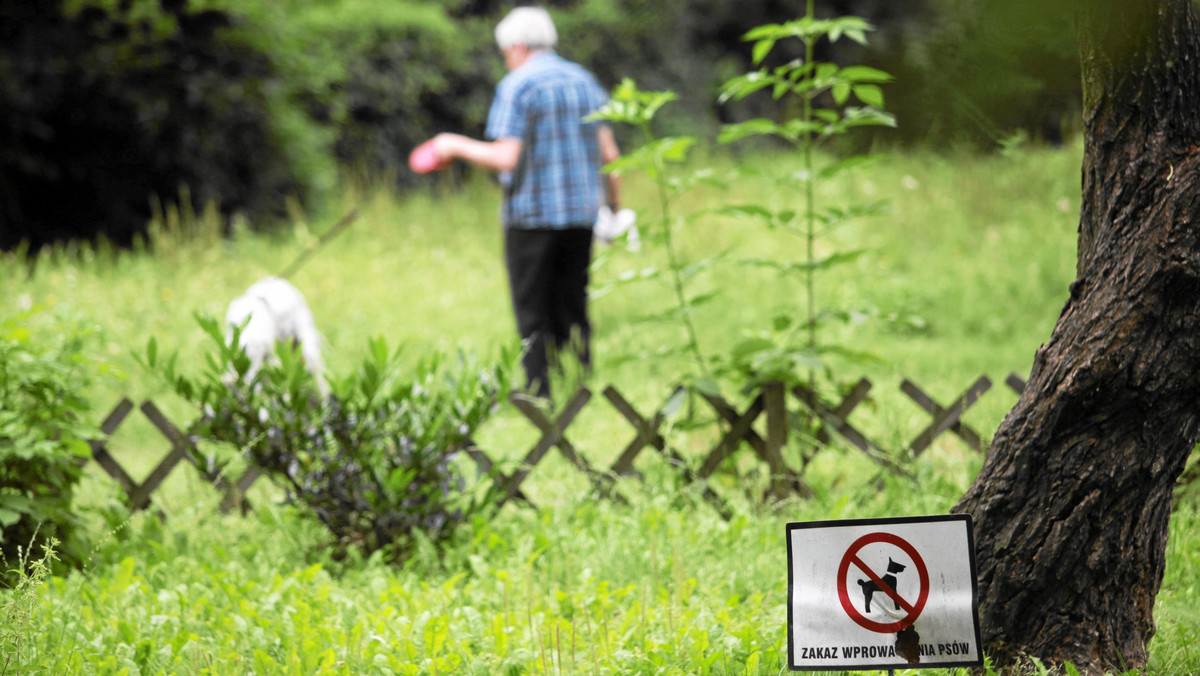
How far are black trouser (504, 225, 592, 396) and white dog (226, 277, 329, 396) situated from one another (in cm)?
122

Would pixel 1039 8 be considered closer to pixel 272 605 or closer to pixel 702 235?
pixel 272 605

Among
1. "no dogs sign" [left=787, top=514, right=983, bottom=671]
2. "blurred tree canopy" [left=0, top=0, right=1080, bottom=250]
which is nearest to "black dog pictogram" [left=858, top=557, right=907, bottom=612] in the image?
"no dogs sign" [left=787, top=514, right=983, bottom=671]

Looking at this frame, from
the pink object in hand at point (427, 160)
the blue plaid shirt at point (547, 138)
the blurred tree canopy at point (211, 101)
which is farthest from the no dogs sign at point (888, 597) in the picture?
the blurred tree canopy at point (211, 101)

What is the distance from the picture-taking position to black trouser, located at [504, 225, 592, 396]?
428 centimetres

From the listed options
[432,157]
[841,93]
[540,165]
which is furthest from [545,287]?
[841,93]

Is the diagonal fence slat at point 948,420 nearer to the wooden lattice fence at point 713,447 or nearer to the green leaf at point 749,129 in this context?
the wooden lattice fence at point 713,447

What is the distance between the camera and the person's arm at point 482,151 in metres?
3.81

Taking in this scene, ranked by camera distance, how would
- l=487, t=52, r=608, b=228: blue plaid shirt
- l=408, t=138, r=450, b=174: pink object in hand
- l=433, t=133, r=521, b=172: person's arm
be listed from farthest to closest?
l=487, t=52, r=608, b=228: blue plaid shirt, l=433, t=133, r=521, b=172: person's arm, l=408, t=138, r=450, b=174: pink object in hand

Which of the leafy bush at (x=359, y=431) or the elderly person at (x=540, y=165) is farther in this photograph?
the elderly person at (x=540, y=165)

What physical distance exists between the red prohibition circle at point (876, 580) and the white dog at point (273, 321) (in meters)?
1.93

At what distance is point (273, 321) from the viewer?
10.2 feet

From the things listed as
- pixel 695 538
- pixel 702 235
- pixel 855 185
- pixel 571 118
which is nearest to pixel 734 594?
pixel 695 538

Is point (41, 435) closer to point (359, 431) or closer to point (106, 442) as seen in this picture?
point (106, 442)

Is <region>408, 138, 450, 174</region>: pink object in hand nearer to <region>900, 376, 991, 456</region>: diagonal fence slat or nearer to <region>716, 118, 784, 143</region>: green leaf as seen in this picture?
<region>716, 118, 784, 143</region>: green leaf
